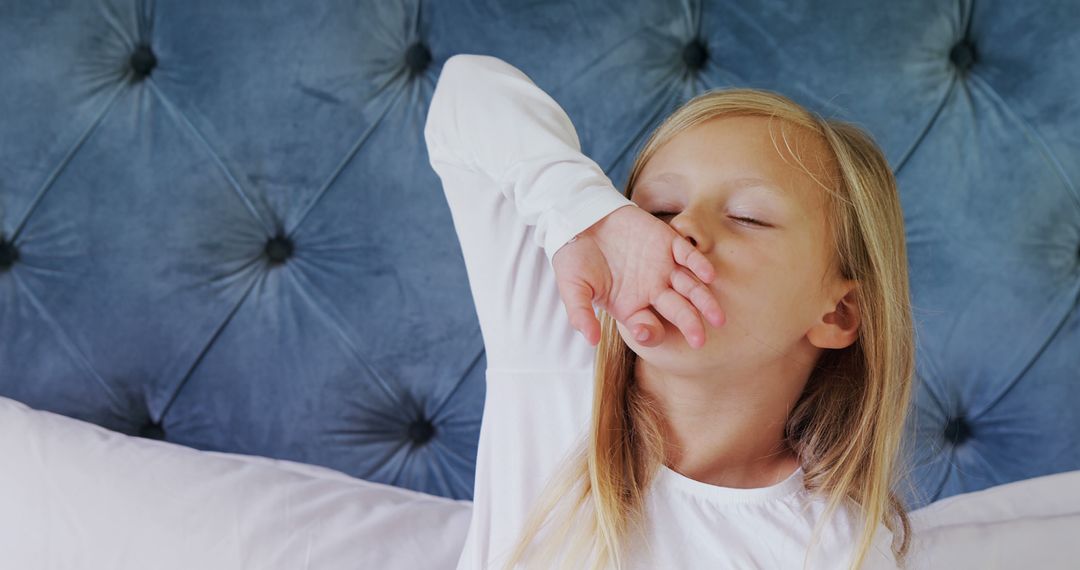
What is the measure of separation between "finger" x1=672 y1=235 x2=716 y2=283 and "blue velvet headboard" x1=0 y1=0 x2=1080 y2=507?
0.36 meters

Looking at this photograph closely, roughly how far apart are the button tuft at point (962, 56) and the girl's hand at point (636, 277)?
0.50 m

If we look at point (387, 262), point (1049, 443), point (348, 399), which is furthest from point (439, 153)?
point (1049, 443)

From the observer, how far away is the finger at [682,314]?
62cm

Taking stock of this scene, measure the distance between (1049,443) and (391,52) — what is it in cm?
79

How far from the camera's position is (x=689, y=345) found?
685 mm

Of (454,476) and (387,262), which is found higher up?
(387,262)

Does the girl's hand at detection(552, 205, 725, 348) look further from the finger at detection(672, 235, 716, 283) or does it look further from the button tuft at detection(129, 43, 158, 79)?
the button tuft at detection(129, 43, 158, 79)

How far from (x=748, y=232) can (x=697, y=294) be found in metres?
0.09

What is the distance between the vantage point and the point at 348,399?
1008mm

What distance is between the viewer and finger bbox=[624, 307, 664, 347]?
2.10 ft

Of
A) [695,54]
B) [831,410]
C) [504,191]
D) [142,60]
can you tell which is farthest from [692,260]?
[142,60]

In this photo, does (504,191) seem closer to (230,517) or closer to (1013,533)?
(230,517)

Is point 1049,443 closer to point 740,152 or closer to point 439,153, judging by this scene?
point 740,152

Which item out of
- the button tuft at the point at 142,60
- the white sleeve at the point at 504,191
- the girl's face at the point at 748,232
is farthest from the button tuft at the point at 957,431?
the button tuft at the point at 142,60
